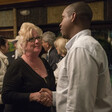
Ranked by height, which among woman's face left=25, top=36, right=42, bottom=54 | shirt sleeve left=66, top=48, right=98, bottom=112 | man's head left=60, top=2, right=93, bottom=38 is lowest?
shirt sleeve left=66, top=48, right=98, bottom=112

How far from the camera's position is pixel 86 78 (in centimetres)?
111

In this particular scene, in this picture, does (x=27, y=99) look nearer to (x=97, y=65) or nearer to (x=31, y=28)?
(x=31, y=28)

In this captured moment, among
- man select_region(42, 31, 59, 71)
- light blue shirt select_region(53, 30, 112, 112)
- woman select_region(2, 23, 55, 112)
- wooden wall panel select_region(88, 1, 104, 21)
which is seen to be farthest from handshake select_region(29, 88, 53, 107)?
wooden wall panel select_region(88, 1, 104, 21)

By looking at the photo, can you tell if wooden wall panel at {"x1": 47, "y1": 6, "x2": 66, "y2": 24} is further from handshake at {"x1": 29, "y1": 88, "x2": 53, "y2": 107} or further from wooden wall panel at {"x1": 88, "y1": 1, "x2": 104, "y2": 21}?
handshake at {"x1": 29, "y1": 88, "x2": 53, "y2": 107}

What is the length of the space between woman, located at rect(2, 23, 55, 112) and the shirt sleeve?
588mm

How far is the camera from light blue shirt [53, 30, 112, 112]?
112 cm

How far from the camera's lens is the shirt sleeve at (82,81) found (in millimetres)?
1114

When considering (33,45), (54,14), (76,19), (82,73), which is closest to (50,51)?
(54,14)

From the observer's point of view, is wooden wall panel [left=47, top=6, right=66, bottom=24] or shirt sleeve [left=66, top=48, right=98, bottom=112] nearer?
shirt sleeve [left=66, top=48, right=98, bottom=112]

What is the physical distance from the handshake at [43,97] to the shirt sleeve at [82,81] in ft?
1.86

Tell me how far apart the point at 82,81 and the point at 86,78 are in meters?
0.03

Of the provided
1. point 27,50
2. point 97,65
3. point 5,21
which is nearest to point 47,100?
point 27,50

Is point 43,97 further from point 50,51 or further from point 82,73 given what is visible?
point 50,51

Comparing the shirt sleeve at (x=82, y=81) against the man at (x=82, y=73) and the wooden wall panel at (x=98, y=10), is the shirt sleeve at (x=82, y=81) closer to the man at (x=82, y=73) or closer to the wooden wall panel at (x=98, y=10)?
the man at (x=82, y=73)
